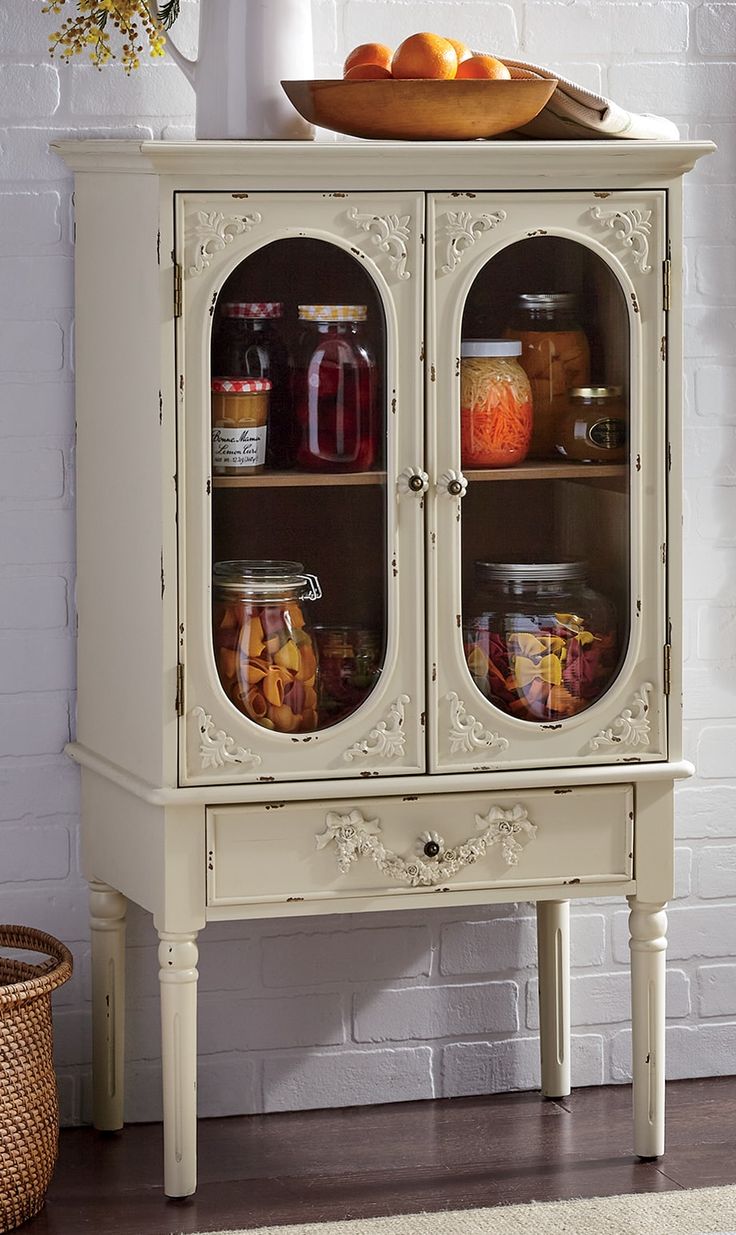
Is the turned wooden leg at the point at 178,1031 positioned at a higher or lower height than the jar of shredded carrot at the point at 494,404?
lower

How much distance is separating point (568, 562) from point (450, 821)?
0.41 metres

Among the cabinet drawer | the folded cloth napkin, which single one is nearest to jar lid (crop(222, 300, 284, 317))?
the folded cloth napkin

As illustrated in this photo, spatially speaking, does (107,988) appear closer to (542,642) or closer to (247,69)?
(542,642)

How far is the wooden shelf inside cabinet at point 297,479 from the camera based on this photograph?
2246 millimetres

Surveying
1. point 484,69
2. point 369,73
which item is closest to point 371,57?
point 369,73

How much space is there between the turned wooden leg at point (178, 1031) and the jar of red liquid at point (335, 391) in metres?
0.71

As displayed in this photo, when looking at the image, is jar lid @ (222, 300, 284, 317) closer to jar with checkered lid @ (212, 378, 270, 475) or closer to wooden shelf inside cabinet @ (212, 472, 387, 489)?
jar with checkered lid @ (212, 378, 270, 475)

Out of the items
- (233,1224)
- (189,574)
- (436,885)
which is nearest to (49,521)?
(189,574)

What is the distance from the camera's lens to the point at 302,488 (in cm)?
227

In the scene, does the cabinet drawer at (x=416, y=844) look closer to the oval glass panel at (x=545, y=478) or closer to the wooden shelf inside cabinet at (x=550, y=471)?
the oval glass panel at (x=545, y=478)

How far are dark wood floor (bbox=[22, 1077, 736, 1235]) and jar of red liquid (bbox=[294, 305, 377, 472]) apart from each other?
1083 millimetres

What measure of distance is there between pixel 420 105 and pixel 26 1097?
1.50 meters

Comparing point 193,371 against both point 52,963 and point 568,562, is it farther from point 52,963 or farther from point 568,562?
point 52,963

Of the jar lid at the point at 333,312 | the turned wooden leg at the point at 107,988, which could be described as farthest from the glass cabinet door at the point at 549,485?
the turned wooden leg at the point at 107,988
